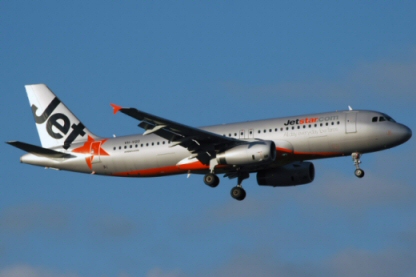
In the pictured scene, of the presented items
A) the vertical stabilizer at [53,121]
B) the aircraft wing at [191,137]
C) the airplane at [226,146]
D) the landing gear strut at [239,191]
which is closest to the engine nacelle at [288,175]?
the airplane at [226,146]

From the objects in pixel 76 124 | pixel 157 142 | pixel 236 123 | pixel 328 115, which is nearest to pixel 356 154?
pixel 328 115

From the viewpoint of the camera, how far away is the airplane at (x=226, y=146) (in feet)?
185

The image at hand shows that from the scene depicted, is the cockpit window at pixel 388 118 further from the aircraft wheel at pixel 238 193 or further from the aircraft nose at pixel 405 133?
the aircraft wheel at pixel 238 193

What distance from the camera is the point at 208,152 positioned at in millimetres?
58844

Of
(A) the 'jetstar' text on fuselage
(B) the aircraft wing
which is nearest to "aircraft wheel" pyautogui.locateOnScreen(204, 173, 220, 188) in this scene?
(B) the aircraft wing

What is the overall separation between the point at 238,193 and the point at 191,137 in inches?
260

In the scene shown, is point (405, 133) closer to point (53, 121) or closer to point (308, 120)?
point (308, 120)

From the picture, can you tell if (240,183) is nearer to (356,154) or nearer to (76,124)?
(356,154)

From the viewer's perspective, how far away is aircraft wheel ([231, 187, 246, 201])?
203 ft

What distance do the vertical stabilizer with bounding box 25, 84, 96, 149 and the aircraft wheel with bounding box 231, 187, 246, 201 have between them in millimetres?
11285

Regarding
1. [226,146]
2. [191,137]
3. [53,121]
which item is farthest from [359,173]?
[53,121]

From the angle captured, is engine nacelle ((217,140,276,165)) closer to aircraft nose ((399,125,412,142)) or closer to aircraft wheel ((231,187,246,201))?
aircraft wheel ((231,187,246,201))

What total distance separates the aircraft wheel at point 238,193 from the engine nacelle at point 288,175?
1.96 metres

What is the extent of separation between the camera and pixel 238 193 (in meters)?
61.8
